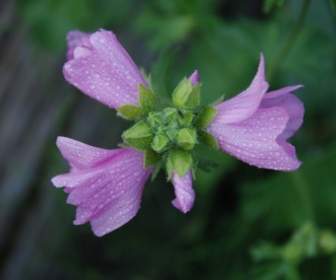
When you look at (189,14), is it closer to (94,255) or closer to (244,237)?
(244,237)

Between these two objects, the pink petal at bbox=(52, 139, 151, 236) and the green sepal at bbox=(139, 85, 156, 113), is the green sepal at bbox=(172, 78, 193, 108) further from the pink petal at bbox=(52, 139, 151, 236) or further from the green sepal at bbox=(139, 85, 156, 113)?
the pink petal at bbox=(52, 139, 151, 236)

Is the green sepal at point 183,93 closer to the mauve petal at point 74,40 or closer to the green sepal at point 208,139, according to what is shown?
the green sepal at point 208,139

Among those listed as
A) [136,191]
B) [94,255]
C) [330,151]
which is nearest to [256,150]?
[136,191]

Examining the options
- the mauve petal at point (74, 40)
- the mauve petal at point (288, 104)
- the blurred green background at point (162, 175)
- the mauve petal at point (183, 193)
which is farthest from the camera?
the blurred green background at point (162, 175)

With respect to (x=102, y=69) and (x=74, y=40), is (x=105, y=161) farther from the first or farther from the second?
(x=74, y=40)

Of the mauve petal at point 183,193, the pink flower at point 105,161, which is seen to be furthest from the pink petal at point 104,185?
the mauve petal at point 183,193

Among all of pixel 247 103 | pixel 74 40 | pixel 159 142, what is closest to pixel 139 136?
pixel 159 142
